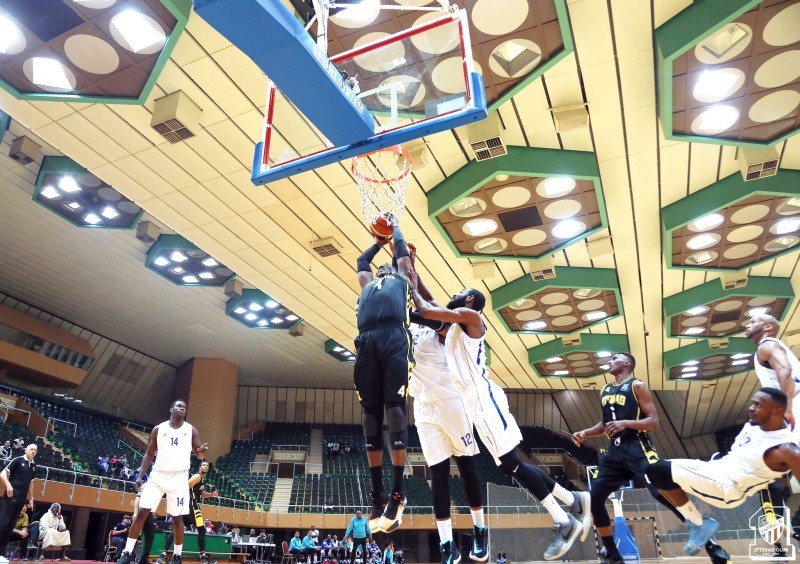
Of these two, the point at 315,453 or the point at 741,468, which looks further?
the point at 315,453

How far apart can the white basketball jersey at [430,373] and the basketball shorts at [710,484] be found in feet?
5.80

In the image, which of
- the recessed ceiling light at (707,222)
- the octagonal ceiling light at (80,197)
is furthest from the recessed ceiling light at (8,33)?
the recessed ceiling light at (707,222)

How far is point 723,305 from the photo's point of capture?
1232cm

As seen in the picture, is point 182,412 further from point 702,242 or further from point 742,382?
point 742,382

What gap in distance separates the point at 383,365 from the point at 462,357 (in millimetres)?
853

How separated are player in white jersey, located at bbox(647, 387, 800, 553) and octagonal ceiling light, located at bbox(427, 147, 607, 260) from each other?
461cm

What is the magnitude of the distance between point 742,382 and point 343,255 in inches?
707

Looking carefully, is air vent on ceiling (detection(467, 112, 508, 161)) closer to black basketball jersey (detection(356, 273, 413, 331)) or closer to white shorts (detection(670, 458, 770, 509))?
black basketball jersey (detection(356, 273, 413, 331))

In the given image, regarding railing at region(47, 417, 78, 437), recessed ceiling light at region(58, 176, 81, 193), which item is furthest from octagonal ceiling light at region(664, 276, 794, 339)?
railing at region(47, 417, 78, 437)

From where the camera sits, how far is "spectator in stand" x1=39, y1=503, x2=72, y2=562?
1075cm

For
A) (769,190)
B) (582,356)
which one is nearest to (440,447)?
(769,190)

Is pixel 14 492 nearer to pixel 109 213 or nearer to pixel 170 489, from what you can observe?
pixel 170 489

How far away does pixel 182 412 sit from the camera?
653 cm

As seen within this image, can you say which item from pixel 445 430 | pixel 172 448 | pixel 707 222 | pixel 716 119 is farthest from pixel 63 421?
pixel 716 119
